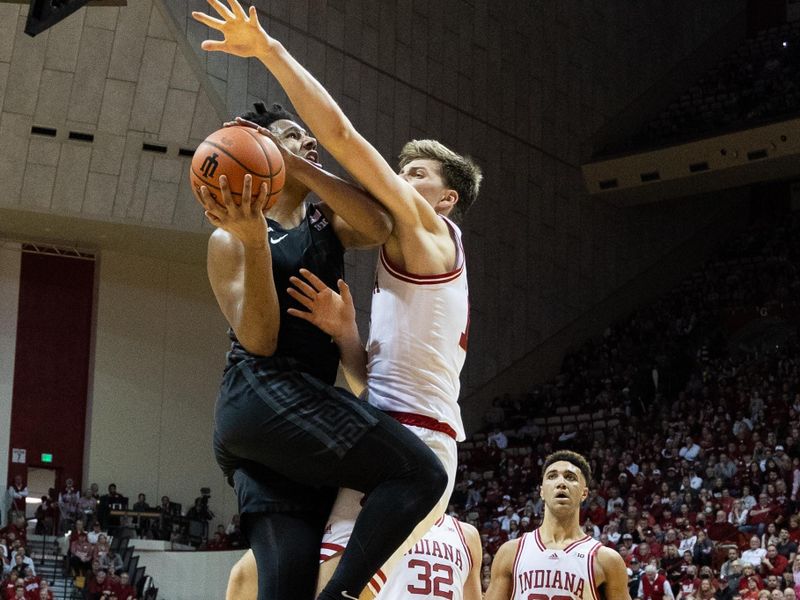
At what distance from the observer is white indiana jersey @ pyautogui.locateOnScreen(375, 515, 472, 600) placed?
627 cm

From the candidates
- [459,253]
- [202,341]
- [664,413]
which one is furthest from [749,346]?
[459,253]

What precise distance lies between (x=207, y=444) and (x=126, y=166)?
6.54 m

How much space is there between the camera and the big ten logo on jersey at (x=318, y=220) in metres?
4.25

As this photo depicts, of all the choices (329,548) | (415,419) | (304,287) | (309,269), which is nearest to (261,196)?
(304,287)

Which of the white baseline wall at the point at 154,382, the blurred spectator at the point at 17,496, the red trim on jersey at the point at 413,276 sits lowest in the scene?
the red trim on jersey at the point at 413,276

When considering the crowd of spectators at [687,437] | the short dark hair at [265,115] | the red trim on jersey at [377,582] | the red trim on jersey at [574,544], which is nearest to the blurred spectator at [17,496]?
the crowd of spectators at [687,437]

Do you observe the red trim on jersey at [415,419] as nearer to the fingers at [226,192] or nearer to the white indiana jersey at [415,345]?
the white indiana jersey at [415,345]

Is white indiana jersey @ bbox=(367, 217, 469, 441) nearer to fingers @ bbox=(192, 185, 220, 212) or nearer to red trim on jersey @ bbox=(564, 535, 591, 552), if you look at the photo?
fingers @ bbox=(192, 185, 220, 212)

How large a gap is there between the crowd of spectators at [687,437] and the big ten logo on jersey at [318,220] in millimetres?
9652

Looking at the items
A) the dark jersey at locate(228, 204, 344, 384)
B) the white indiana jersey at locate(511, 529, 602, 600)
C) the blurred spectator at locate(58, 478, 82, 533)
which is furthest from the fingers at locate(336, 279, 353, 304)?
the blurred spectator at locate(58, 478, 82, 533)

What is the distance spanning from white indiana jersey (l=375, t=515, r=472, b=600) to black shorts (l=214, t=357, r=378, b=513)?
7.55 feet

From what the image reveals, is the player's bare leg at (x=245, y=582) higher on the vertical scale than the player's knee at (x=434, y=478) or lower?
lower

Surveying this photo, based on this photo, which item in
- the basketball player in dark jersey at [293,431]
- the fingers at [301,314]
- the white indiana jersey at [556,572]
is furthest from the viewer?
the white indiana jersey at [556,572]

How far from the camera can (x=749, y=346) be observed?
88.1 ft
